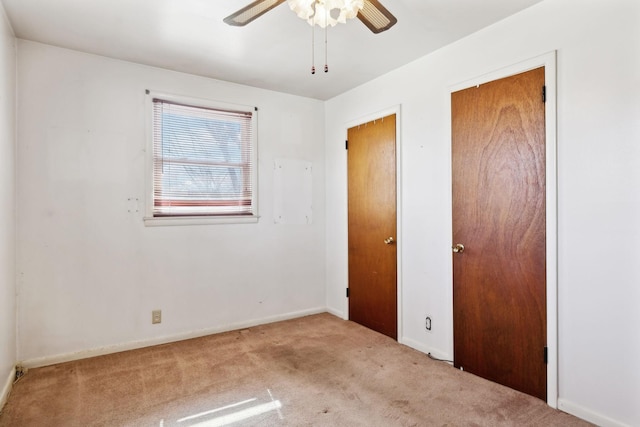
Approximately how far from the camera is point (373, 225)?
352 centimetres

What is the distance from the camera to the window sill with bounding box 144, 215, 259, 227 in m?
3.17

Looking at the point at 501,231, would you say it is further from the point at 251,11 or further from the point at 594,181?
the point at 251,11

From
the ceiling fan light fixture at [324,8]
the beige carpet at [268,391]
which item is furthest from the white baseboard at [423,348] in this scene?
the ceiling fan light fixture at [324,8]

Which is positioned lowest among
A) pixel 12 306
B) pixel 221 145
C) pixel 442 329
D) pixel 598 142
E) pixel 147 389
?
pixel 147 389

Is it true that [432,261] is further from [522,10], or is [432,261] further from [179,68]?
[179,68]

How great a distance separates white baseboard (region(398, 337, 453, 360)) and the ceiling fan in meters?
2.43

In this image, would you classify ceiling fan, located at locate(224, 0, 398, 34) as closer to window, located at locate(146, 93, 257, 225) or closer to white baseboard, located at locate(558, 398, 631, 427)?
window, located at locate(146, 93, 257, 225)

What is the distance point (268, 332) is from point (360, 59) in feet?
8.92

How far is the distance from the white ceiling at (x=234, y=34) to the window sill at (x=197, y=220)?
138 centimetres

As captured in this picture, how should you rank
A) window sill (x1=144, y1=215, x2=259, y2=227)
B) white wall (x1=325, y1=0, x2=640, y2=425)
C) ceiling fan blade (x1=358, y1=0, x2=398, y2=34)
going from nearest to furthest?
1. ceiling fan blade (x1=358, y1=0, x2=398, y2=34)
2. white wall (x1=325, y1=0, x2=640, y2=425)
3. window sill (x1=144, y1=215, x2=259, y2=227)

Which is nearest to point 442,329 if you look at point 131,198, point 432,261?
point 432,261

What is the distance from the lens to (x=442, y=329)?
9.37ft

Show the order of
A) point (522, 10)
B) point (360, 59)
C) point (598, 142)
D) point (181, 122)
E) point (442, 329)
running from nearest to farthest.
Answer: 1. point (598, 142)
2. point (522, 10)
3. point (442, 329)
4. point (360, 59)
5. point (181, 122)

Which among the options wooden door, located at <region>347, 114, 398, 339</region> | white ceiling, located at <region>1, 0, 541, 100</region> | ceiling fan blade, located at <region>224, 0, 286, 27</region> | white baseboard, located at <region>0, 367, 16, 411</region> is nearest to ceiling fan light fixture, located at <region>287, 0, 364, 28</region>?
ceiling fan blade, located at <region>224, 0, 286, 27</region>
